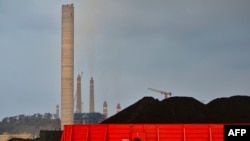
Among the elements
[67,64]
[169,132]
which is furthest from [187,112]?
[67,64]

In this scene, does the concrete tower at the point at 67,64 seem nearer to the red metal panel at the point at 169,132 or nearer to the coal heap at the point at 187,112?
the coal heap at the point at 187,112

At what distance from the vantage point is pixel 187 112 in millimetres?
58594

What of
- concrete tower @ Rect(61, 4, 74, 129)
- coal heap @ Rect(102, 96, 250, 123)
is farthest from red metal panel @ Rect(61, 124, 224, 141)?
concrete tower @ Rect(61, 4, 74, 129)

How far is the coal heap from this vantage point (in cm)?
5388

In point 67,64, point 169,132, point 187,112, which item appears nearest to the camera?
point 169,132

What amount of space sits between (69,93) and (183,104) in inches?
3996

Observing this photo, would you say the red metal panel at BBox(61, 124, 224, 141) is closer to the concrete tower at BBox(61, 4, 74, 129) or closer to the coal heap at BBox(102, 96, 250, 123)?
the coal heap at BBox(102, 96, 250, 123)

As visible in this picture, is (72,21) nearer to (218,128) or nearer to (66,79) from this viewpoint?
(66,79)

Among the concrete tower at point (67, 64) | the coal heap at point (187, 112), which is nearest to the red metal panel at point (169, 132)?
the coal heap at point (187, 112)

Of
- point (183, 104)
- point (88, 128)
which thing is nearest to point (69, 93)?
point (183, 104)

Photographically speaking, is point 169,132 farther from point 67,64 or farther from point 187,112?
point 67,64

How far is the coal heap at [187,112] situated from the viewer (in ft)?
177

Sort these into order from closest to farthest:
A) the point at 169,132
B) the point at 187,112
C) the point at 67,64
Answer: the point at 169,132
the point at 187,112
the point at 67,64

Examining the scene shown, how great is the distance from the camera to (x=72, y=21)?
6334 inches
